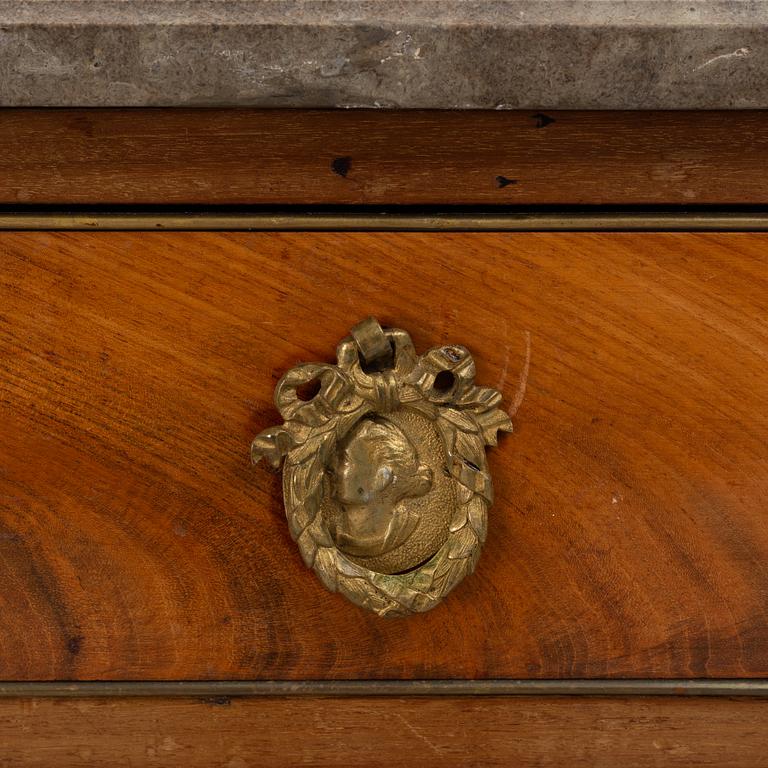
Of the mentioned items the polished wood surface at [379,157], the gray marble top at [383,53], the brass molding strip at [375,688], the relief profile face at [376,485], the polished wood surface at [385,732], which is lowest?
the polished wood surface at [385,732]

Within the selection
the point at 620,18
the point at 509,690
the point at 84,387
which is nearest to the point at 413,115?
the point at 620,18

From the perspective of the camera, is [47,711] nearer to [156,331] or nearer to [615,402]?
[156,331]

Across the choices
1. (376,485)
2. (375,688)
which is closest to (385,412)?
(376,485)

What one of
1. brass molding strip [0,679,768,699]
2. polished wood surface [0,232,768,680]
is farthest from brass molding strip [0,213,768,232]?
brass molding strip [0,679,768,699]

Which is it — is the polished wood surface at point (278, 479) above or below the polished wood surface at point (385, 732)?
above

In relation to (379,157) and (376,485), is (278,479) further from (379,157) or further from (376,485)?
(379,157)

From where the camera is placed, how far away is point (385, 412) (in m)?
0.52

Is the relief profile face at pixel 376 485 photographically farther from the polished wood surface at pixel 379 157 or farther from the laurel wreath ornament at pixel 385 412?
the polished wood surface at pixel 379 157

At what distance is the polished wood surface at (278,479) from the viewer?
0.51 m

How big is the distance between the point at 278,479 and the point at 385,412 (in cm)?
7

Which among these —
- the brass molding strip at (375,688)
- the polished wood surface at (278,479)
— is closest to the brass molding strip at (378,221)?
the polished wood surface at (278,479)

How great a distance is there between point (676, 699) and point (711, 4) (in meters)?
0.37

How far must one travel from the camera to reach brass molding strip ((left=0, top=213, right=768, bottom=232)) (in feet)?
1.65

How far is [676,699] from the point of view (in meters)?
0.57
